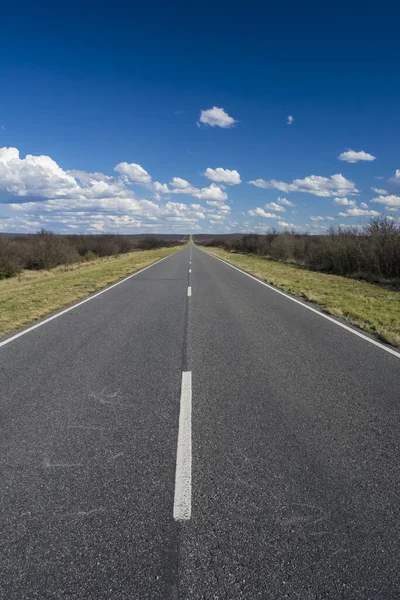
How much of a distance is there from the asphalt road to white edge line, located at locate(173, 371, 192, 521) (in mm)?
33

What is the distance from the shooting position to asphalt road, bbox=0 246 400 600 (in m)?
2.30

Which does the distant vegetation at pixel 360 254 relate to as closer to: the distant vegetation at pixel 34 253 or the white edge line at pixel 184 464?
the white edge line at pixel 184 464

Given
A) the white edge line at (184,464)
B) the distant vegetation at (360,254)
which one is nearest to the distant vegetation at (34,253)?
the distant vegetation at (360,254)

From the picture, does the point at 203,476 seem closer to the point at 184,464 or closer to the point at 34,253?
the point at 184,464

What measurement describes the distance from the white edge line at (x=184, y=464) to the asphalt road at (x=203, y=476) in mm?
33

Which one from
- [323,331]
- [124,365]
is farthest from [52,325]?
[323,331]

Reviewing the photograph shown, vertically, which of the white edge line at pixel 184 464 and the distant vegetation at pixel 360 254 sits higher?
the distant vegetation at pixel 360 254

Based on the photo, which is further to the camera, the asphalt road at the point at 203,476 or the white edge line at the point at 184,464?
the white edge line at the point at 184,464

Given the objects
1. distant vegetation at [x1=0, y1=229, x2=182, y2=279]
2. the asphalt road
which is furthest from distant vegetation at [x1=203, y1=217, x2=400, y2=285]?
distant vegetation at [x1=0, y1=229, x2=182, y2=279]

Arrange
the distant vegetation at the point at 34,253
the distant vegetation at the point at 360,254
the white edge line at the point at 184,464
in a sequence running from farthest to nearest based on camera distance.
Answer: the distant vegetation at the point at 34,253 → the distant vegetation at the point at 360,254 → the white edge line at the point at 184,464

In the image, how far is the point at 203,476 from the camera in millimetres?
3266

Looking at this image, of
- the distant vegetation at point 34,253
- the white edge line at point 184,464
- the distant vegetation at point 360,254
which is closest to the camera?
the white edge line at point 184,464

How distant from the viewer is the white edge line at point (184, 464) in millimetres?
2850

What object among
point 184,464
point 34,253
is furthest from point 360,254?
point 34,253
